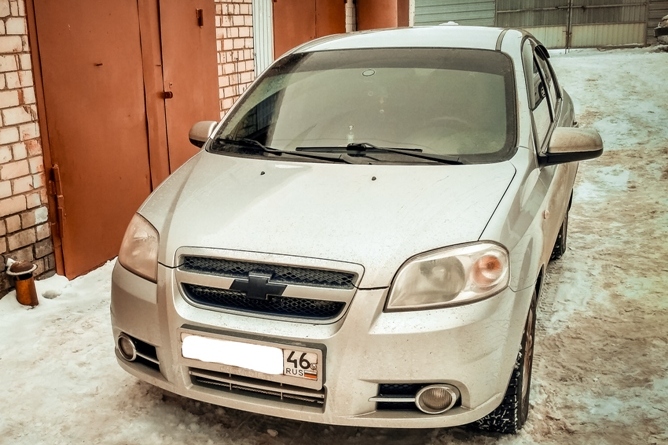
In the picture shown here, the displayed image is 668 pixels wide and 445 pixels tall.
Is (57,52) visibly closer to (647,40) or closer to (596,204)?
(596,204)

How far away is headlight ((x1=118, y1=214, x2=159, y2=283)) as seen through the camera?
9.38 feet

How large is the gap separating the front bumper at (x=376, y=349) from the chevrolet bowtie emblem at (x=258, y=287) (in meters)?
0.10

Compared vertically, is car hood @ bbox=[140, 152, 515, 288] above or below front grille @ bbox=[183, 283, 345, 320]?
above

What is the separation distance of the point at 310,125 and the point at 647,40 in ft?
63.8

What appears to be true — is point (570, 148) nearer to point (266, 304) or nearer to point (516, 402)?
point (516, 402)

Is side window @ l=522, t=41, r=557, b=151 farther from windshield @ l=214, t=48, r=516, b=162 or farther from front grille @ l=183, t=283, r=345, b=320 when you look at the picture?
front grille @ l=183, t=283, r=345, b=320

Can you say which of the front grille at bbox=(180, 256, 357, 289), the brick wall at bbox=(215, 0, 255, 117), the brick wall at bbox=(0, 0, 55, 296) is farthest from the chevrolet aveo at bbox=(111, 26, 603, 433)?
the brick wall at bbox=(215, 0, 255, 117)

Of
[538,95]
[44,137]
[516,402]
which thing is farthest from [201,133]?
[516,402]

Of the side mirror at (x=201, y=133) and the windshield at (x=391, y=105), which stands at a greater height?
the windshield at (x=391, y=105)

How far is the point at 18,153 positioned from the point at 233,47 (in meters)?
3.40

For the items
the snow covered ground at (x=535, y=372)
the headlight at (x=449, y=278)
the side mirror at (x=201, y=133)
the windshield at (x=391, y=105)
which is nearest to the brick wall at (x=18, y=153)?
A: the snow covered ground at (x=535, y=372)

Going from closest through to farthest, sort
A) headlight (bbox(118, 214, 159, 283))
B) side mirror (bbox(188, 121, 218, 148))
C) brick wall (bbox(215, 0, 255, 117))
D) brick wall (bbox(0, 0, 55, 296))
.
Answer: headlight (bbox(118, 214, 159, 283)) → side mirror (bbox(188, 121, 218, 148)) → brick wall (bbox(0, 0, 55, 296)) → brick wall (bbox(215, 0, 255, 117))

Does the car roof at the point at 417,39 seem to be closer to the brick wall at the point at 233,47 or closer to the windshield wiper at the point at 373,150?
the windshield wiper at the point at 373,150

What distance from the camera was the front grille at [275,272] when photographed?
8.37 ft
